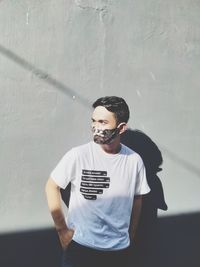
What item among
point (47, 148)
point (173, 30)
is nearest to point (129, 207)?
point (47, 148)

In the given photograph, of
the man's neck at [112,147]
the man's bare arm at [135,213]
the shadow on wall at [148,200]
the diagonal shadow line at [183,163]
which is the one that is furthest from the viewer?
the diagonal shadow line at [183,163]

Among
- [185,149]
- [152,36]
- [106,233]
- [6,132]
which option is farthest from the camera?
[185,149]

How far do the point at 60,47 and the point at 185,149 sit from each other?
4.86 ft

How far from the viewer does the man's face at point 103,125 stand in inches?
129

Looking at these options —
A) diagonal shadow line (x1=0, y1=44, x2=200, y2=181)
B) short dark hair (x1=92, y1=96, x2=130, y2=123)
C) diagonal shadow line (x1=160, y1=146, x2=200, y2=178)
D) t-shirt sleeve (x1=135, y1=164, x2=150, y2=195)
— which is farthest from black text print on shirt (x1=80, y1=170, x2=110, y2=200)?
diagonal shadow line (x1=160, y1=146, x2=200, y2=178)

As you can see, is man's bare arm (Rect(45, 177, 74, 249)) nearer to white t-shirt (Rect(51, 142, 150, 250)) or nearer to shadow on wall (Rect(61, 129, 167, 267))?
white t-shirt (Rect(51, 142, 150, 250))

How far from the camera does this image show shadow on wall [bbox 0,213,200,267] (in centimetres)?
376

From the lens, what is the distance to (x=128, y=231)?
3680 millimetres

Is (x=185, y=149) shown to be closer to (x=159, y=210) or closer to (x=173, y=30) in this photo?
(x=159, y=210)

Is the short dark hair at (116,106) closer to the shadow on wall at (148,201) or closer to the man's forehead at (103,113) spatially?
the man's forehead at (103,113)

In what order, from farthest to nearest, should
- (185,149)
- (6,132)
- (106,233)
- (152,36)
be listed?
1. (185,149)
2. (152,36)
3. (6,132)
4. (106,233)

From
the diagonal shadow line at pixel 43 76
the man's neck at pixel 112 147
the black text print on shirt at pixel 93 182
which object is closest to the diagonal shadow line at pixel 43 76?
the diagonal shadow line at pixel 43 76

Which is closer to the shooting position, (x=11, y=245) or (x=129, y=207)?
(x=129, y=207)

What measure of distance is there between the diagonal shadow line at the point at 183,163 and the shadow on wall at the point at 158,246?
0.43 meters
